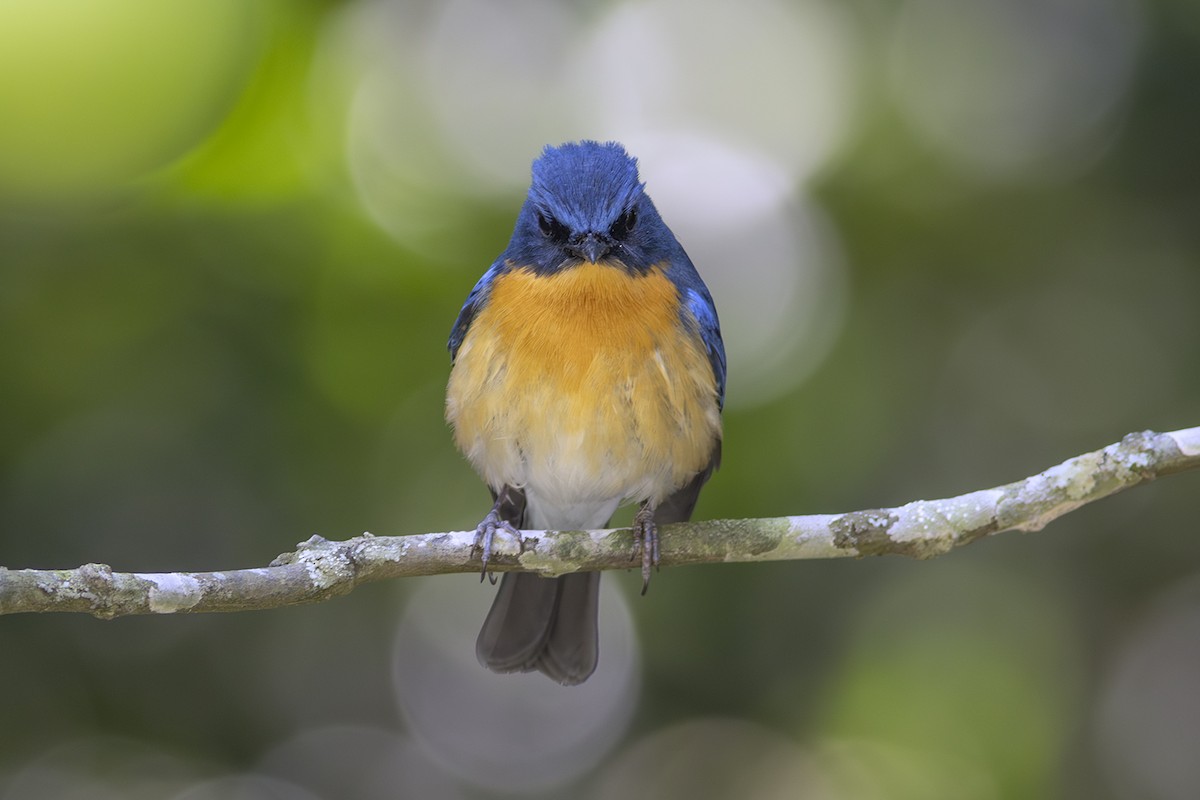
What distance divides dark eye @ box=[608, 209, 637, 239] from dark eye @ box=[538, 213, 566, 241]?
0.74 ft

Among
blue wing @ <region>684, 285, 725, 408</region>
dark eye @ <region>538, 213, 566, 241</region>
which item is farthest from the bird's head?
blue wing @ <region>684, 285, 725, 408</region>

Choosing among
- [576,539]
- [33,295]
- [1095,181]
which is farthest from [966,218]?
A: [33,295]

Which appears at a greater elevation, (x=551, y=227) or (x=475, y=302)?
(x=551, y=227)

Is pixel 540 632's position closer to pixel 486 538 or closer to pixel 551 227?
pixel 486 538

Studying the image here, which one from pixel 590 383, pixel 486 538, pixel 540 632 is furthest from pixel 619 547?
pixel 540 632

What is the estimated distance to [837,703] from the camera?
641cm

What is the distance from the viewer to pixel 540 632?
19.4 ft

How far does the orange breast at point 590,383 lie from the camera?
5.21 m

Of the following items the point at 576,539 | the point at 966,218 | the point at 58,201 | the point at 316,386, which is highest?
the point at 966,218

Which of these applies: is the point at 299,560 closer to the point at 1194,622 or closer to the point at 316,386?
the point at 316,386

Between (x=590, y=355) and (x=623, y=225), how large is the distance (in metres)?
0.69

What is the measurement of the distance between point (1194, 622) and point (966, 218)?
269 cm

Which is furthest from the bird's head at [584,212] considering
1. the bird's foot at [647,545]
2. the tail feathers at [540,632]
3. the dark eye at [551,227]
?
the tail feathers at [540,632]

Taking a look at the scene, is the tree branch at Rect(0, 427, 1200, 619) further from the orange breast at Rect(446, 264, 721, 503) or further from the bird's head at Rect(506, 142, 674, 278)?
the bird's head at Rect(506, 142, 674, 278)
